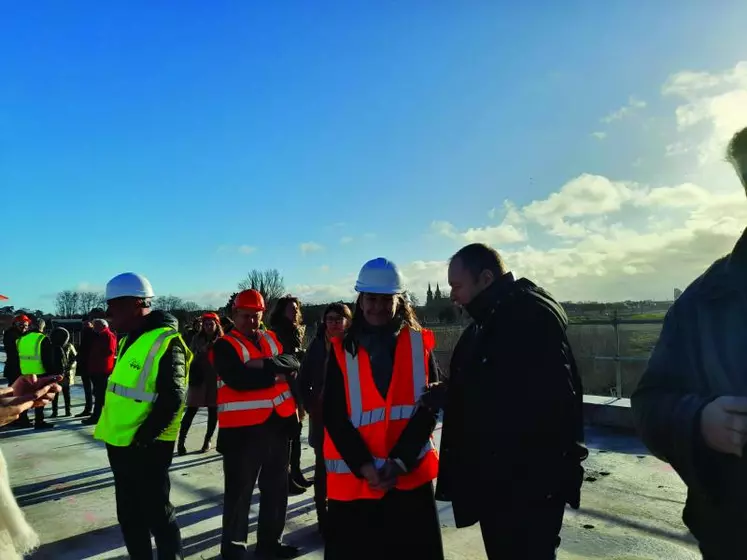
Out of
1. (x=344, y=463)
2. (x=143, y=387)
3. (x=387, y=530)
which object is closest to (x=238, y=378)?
(x=143, y=387)

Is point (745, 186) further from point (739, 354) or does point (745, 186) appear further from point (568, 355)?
point (568, 355)

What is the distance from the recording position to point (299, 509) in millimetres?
5363

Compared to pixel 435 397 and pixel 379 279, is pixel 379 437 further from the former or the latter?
pixel 379 279

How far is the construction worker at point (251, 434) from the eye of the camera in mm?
Result: 4059

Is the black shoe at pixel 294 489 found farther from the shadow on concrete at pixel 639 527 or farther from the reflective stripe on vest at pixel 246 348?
the shadow on concrete at pixel 639 527

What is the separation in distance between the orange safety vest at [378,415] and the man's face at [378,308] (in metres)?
0.18

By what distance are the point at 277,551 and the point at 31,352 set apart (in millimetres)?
8192

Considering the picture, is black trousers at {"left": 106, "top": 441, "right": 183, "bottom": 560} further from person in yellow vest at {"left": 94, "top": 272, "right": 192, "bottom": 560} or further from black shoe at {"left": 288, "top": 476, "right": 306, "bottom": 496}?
black shoe at {"left": 288, "top": 476, "right": 306, "bottom": 496}

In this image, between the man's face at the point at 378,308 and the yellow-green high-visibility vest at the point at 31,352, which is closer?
the man's face at the point at 378,308

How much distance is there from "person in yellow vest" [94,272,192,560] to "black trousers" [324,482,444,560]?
1.31m

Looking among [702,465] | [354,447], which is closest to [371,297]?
[354,447]

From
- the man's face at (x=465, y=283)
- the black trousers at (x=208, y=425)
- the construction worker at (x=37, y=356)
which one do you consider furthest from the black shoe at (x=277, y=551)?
A: the construction worker at (x=37, y=356)

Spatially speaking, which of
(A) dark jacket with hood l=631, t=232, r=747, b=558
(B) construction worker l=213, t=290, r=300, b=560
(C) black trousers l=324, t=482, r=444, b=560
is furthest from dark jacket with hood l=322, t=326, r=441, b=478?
(A) dark jacket with hood l=631, t=232, r=747, b=558

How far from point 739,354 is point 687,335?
16cm
